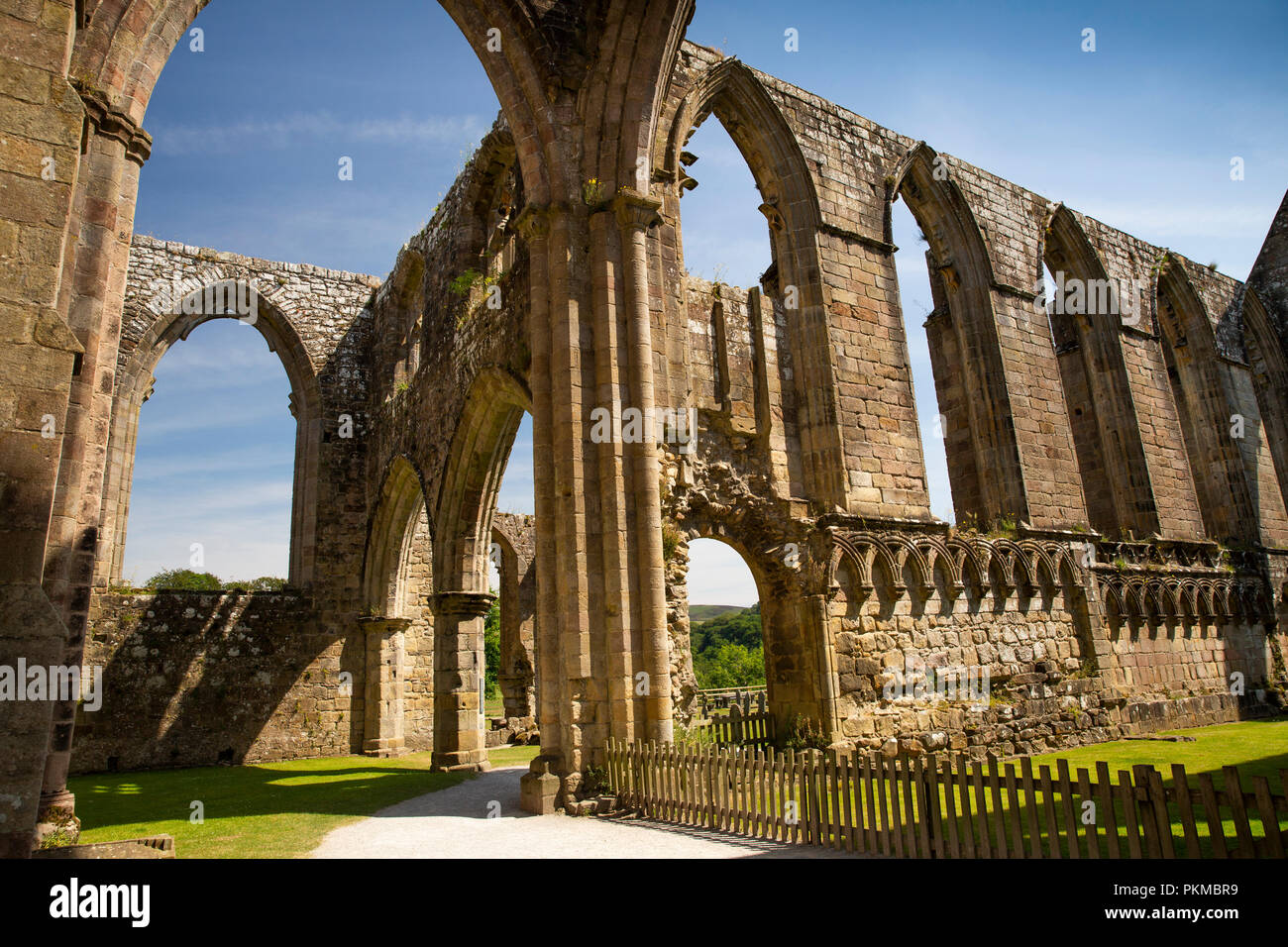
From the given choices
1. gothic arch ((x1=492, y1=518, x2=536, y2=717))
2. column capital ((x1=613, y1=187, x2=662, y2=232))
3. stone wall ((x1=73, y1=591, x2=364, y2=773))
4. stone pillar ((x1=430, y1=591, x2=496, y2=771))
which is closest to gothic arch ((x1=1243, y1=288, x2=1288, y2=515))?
column capital ((x1=613, y1=187, x2=662, y2=232))

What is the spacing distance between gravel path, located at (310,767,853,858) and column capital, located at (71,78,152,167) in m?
6.15

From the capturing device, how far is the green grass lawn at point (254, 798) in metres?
7.11

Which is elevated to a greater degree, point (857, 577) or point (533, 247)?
point (533, 247)

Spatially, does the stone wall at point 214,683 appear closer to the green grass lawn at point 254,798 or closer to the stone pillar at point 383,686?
the stone pillar at point 383,686

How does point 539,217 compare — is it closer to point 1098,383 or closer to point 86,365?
point 86,365

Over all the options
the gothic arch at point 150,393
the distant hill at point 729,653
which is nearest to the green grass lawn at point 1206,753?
the gothic arch at point 150,393

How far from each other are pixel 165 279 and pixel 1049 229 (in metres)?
18.0

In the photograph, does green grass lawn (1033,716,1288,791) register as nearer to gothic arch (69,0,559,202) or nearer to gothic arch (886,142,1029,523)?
gothic arch (886,142,1029,523)

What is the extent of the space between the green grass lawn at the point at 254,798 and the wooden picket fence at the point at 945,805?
3.06m

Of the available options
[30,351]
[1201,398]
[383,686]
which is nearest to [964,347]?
[1201,398]

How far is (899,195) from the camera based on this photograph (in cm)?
1412
